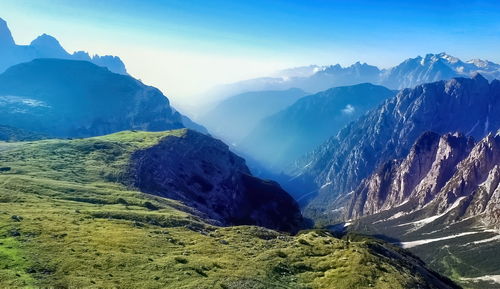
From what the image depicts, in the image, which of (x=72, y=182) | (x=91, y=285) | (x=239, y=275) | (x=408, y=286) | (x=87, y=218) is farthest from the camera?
(x=72, y=182)

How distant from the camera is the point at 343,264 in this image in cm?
9925

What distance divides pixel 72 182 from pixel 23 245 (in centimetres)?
9744

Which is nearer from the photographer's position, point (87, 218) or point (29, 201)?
point (87, 218)

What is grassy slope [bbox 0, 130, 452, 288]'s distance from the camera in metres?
76.9

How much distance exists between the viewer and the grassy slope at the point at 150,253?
76.9 meters

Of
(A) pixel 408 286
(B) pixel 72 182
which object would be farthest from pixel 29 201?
(A) pixel 408 286

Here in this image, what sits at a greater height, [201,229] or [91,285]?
[91,285]

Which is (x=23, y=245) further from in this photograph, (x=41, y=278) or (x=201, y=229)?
(x=201, y=229)

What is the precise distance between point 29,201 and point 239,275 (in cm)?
8308

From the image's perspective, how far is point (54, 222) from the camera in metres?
108

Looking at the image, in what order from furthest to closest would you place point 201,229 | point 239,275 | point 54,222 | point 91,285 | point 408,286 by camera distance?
point 201,229 < point 54,222 < point 408,286 < point 239,275 < point 91,285

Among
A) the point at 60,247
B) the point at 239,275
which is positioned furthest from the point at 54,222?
the point at 239,275

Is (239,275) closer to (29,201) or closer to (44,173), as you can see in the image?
(29,201)

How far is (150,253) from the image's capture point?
93438 mm
